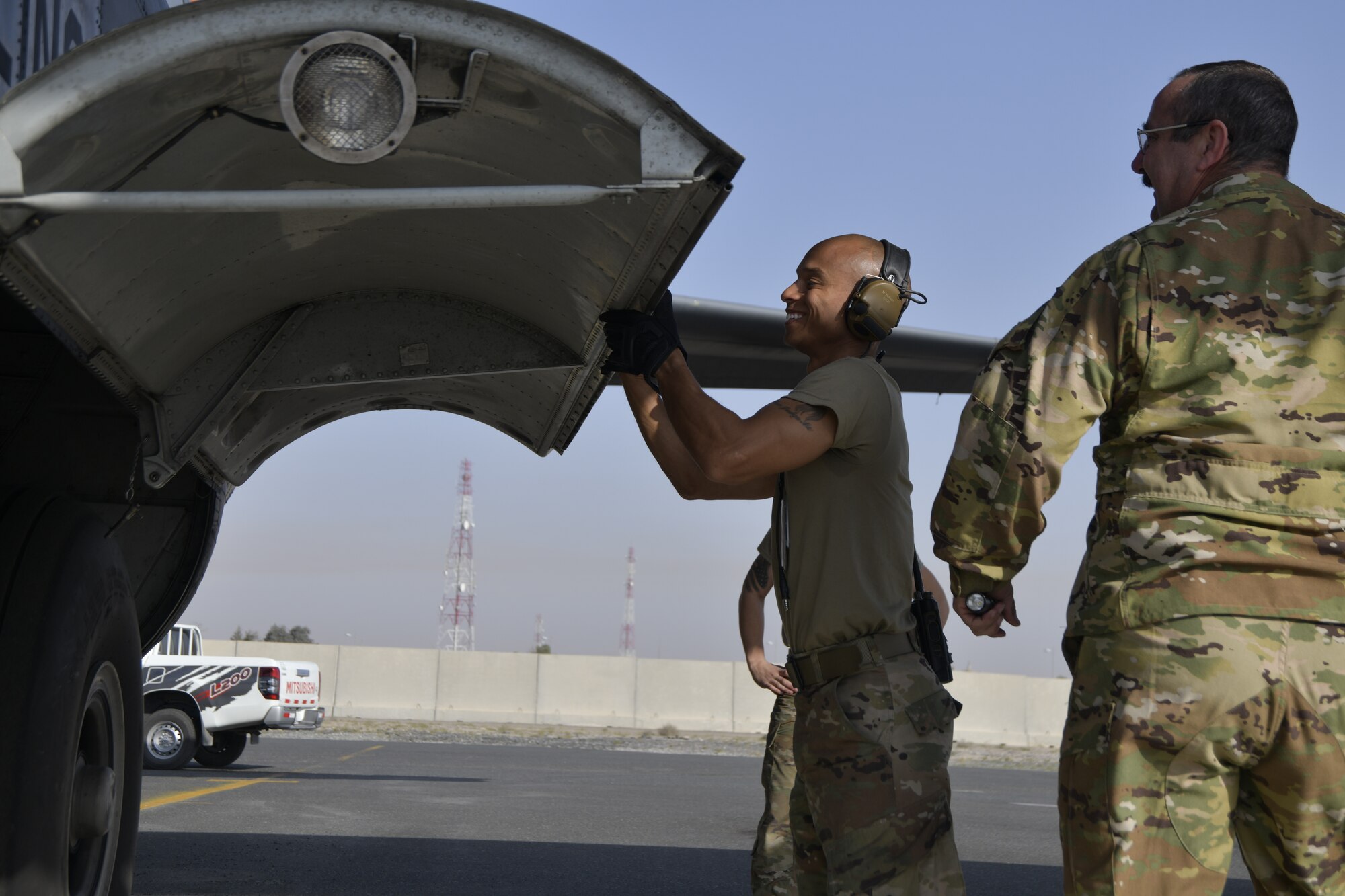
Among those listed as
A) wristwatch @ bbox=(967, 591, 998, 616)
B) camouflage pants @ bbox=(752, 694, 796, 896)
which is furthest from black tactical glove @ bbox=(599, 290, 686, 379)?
camouflage pants @ bbox=(752, 694, 796, 896)

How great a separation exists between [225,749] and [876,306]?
14.8 metres

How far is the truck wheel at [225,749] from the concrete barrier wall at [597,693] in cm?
1620

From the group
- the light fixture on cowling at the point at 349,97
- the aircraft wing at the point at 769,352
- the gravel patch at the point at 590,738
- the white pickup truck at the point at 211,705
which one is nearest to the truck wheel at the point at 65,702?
the light fixture on cowling at the point at 349,97

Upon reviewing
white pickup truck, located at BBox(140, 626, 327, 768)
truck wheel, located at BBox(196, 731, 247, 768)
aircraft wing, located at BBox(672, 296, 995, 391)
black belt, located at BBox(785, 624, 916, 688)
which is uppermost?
aircraft wing, located at BBox(672, 296, 995, 391)

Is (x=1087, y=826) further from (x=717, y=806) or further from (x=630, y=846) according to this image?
(x=717, y=806)

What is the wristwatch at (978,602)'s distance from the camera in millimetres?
2471

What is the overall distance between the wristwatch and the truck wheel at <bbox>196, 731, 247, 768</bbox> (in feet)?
49.2

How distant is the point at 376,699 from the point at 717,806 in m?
22.7

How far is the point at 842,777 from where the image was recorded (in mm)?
2873

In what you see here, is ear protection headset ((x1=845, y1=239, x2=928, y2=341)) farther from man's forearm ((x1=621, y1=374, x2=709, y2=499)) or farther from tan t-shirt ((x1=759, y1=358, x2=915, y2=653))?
man's forearm ((x1=621, y1=374, x2=709, y2=499))

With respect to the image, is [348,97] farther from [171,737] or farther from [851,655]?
[171,737]

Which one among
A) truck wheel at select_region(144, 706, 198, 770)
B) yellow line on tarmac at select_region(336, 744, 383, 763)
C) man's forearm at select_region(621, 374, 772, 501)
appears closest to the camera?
man's forearm at select_region(621, 374, 772, 501)

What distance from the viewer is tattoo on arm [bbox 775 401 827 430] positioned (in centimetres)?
299

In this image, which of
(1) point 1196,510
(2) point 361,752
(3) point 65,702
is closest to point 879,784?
(1) point 1196,510
